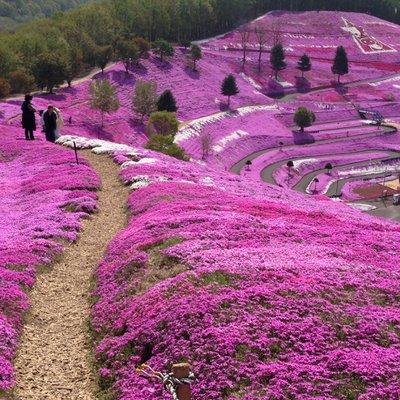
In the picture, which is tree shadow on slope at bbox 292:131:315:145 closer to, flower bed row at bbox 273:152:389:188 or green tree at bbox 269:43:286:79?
flower bed row at bbox 273:152:389:188

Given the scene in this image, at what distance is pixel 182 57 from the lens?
469 feet

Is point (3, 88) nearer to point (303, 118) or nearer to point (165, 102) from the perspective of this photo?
point (165, 102)

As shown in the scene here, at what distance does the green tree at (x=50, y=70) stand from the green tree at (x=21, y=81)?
13.8 feet

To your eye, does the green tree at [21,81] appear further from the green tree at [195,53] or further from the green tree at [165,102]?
the green tree at [195,53]

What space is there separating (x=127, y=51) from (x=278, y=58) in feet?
183

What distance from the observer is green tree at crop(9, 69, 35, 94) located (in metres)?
88.6

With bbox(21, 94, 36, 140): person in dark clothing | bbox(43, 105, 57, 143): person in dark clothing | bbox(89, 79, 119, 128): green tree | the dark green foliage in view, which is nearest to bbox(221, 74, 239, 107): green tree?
the dark green foliage

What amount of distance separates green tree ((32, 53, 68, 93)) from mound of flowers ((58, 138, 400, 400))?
74.3 m

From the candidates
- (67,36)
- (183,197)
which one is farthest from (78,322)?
(67,36)

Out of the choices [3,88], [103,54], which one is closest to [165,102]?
[103,54]

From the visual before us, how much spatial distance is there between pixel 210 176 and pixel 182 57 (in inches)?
4056

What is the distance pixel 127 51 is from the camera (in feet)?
389

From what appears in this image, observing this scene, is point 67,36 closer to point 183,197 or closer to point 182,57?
point 182,57

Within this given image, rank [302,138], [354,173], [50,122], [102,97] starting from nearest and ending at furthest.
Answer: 1. [50,122]
2. [102,97]
3. [354,173]
4. [302,138]
